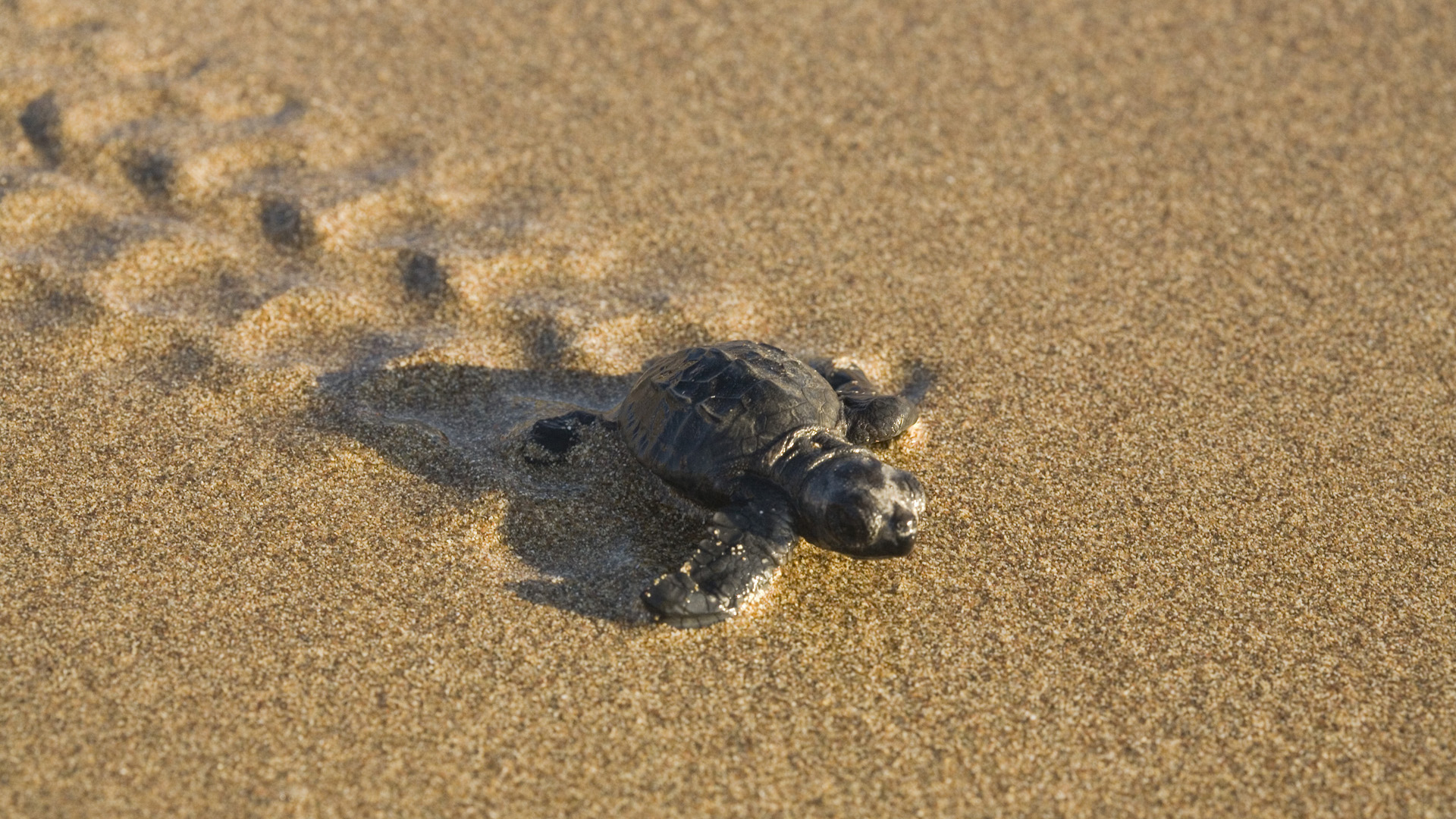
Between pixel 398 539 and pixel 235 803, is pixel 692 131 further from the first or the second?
pixel 235 803

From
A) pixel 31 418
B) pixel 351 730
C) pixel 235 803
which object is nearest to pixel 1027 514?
pixel 351 730

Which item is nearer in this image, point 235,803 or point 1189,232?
point 235,803

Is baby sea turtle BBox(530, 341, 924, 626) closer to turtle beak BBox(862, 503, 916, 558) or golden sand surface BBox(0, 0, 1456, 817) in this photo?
turtle beak BBox(862, 503, 916, 558)

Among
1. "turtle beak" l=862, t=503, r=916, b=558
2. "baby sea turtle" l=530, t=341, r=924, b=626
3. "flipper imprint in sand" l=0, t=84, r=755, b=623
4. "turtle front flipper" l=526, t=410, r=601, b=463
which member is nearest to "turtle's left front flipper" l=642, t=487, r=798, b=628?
"baby sea turtle" l=530, t=341, r=924, b=626

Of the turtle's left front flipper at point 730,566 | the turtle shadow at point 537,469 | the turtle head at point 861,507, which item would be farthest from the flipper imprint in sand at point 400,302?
the turtle head at point 861,507

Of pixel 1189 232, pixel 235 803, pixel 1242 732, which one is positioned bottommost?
pixel 235 803

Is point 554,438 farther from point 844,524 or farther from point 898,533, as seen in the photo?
point 898,533

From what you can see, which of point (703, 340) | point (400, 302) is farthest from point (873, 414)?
point (400, 302)
